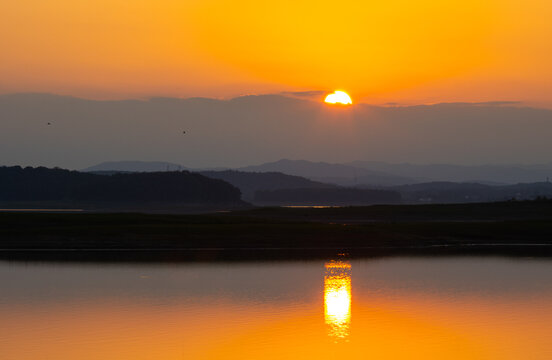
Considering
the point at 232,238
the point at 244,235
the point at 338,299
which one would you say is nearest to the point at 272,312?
the point at 338,299

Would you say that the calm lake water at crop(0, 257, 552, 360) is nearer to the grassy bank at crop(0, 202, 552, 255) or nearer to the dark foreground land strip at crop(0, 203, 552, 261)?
the dark foreground land strip at crop(0, 203, 552, 261)

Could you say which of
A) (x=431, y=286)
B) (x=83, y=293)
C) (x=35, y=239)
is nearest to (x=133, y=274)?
(x=83, y=293)

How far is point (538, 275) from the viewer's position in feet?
184

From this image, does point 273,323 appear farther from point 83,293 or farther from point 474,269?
point 474,269

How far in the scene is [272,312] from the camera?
38.2m

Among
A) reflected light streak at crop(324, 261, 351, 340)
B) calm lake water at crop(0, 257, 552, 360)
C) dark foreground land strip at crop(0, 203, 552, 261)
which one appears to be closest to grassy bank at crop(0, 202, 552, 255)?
dark foreground land strip at crop(0, 203, 552, 261)

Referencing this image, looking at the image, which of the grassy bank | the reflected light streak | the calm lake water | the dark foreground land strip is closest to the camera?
→ the calm lake water

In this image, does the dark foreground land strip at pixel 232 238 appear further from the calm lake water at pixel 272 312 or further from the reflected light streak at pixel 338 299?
the calm lake water at pixel 272 312

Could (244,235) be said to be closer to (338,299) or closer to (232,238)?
(232,238)

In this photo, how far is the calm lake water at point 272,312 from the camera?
97.7 ft

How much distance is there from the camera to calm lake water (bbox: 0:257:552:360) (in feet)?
97.7

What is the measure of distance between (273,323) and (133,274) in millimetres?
21909

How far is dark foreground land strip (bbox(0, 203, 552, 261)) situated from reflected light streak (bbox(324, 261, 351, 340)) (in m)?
13.4

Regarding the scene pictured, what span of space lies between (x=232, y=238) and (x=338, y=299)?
40832 millimetres
